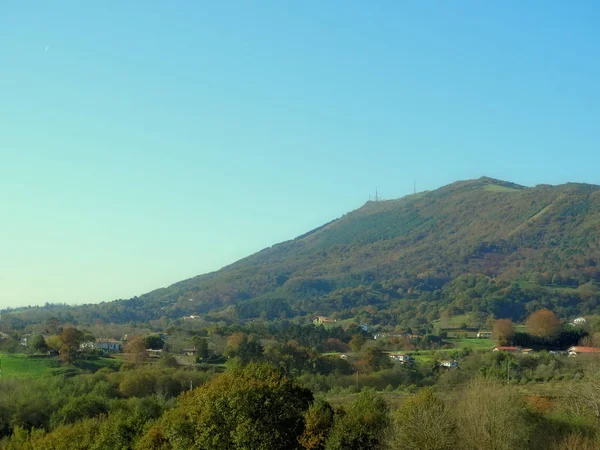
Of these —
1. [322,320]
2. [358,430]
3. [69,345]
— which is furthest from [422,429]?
[322,320]

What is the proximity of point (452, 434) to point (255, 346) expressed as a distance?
39.9m

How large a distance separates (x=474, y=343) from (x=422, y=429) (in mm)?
57863

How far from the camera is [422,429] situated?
80.3 ft

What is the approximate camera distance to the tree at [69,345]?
5450 cm

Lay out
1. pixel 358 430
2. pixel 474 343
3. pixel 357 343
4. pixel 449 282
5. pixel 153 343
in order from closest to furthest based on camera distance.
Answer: pixel 358 430 → pixel 153 343 → pixel 357 343 → pixel 474 343 → pixel 449 282

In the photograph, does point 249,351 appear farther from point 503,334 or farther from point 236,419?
point 236,419

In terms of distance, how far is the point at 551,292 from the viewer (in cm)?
12725

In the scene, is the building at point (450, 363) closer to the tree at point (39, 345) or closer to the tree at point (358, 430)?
the tree at point (39, 345)

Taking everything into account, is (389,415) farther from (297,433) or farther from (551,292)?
(551,292)

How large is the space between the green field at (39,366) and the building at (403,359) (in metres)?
23.6

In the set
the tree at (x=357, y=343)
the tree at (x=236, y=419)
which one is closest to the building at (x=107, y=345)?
the tree at (x=357, y=343)

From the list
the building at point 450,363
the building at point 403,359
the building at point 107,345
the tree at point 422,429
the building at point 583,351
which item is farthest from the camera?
the building at point 107,345

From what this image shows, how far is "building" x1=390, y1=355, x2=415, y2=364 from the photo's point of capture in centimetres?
6228

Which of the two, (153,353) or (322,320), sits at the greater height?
(322,320)
